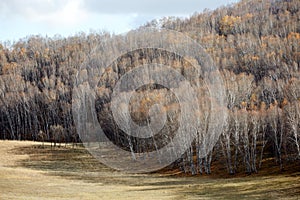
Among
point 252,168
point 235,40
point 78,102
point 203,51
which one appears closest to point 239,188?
point 252,168

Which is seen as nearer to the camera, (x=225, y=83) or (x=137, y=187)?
(x=137, y=187)

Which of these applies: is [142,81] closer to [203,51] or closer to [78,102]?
[78,102]

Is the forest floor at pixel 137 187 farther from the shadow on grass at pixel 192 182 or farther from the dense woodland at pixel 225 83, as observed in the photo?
the dense woodland at pixel 225 83

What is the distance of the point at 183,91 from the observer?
217ft

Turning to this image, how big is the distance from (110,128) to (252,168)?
1504 inches

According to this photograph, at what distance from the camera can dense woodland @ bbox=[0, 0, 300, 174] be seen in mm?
54250

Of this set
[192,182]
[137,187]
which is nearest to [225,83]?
[192,182]

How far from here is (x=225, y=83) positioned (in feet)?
256

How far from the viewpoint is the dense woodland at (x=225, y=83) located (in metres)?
54.2

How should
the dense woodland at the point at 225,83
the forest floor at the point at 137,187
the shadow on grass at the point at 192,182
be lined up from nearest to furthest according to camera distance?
the forest floor at the point at 137,187 < the shadow on grass at the point at 192,182 < the dense woodland at the point at 225,83

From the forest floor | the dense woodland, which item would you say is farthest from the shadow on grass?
the dense woodland

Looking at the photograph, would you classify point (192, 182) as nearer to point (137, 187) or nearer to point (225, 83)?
point (137, 187)

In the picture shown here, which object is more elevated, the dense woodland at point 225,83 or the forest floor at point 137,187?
the dense woodland at point 225,83

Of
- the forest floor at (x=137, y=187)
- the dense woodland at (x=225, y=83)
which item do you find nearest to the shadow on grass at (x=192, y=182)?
the forest floor at (x=137, y=187)
